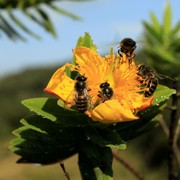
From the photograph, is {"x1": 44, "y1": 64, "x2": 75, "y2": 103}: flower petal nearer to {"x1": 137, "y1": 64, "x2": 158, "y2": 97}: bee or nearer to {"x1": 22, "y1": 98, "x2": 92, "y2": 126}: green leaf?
{"x1": 22, "y1": 98, "x2": 92, "y2": 126}: green leaf

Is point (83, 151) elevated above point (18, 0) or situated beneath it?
situated beneath

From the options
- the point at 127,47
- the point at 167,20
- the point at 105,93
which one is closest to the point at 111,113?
the point at 105,93

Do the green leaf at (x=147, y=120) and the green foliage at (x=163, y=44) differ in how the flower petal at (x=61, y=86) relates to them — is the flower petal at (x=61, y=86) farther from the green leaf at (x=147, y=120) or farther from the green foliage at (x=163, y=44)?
the green foliage at (x=163, y=44)

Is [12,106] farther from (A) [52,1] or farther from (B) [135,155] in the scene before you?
(A) [52,1]

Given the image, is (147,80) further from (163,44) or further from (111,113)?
(163,44)

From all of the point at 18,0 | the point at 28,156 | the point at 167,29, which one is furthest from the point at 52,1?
the point at 28,156
